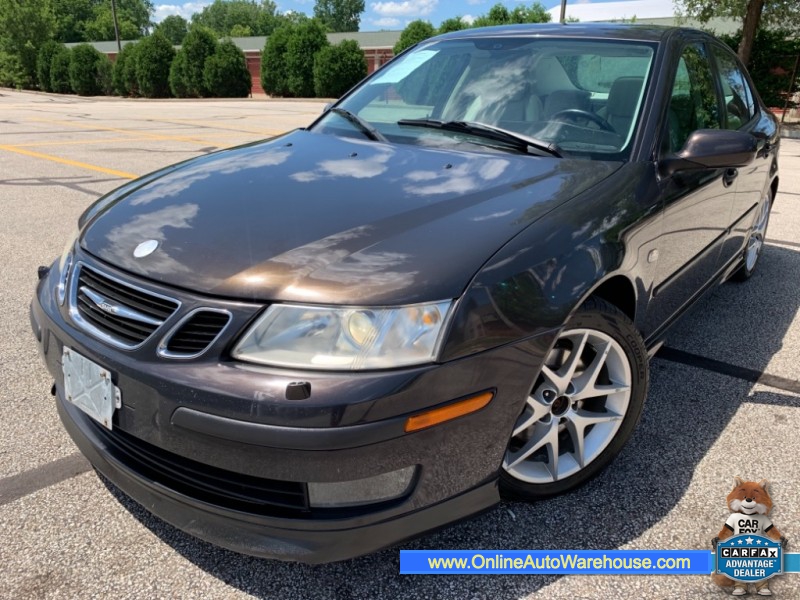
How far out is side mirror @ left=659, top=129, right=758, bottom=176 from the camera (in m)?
2.48

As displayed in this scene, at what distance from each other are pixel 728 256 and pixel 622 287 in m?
1.61

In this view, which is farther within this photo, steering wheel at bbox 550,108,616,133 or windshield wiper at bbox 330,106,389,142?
windshield wiper at bbox 330,106,389,142

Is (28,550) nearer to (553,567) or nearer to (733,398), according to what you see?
(553,567)

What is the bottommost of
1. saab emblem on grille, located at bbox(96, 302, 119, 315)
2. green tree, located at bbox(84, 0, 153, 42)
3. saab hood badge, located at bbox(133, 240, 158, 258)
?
saab emblem on grille, located at bbox(96, 302, 119, 315)

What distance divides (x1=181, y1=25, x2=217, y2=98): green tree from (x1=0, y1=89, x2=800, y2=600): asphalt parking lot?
29958 mm

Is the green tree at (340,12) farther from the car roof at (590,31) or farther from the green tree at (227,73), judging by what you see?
the car roof at (590,31)

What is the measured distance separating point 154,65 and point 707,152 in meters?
34.7

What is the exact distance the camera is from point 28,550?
1974 millimetres

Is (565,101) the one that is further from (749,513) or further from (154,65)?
(154,65)

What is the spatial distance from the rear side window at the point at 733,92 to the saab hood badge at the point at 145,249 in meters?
2.90

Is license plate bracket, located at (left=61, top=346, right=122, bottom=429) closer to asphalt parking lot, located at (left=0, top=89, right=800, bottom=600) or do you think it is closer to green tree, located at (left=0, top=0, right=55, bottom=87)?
asphalt parking lot, located at (left=0, top=89, right=800, bottom=600)

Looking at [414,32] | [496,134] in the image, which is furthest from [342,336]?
[414,32]

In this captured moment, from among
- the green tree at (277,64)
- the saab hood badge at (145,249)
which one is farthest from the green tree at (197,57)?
the saab hood badge at (145,249)

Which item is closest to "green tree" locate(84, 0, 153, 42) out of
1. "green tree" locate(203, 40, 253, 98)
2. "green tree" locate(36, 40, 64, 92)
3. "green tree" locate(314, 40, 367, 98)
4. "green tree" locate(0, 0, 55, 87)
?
"green tree" locate(0, 0, 55, 87)
